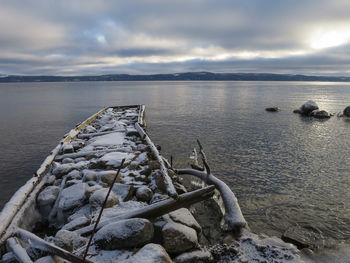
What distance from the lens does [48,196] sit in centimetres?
632

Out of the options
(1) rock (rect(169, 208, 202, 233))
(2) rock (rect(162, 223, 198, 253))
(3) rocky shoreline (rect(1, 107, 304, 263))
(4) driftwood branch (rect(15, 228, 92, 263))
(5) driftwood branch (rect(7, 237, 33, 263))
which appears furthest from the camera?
(1) rock (rect(169, 208, 202, 233))

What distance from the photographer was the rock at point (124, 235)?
14.3 feet

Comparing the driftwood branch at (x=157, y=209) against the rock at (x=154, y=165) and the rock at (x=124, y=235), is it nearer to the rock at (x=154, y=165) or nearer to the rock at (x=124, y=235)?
the rock at (x=124, y=235)

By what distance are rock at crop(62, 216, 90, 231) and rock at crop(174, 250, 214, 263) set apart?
2.26 m

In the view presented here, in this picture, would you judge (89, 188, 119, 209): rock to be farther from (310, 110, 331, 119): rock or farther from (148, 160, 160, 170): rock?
(310, 110, 331, 119): rock

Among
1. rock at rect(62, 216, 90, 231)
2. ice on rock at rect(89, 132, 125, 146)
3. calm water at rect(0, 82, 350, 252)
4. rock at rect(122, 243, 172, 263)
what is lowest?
calm water at rect(0, 82, 350, 252)

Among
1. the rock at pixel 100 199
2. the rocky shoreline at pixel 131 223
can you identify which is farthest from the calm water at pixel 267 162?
the rock at pixel 100 199

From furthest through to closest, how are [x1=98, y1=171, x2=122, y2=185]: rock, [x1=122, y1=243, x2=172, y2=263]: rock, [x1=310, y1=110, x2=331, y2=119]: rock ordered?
[x1=310, y1=110, x2=331, y2=119]: rock
[x1=98, y1=171, x2=122, y2=185]: rock
[x1=122, y1=243, x2=172, y2=263]: rock

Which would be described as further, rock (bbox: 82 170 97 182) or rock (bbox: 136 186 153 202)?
rock (bbox: 82 170 97 182)

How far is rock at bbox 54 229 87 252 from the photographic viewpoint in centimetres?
420

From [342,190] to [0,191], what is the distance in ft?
45.5

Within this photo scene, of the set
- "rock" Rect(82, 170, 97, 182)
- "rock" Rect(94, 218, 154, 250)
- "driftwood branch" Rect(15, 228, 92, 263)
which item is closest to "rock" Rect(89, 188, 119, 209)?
"rock" Rect(94, 218, 154, 250)

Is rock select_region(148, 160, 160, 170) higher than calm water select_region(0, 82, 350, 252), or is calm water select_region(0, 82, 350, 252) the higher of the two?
rock select_region(148, 160, 160, 170)

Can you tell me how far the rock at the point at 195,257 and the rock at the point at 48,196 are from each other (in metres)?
3.99
